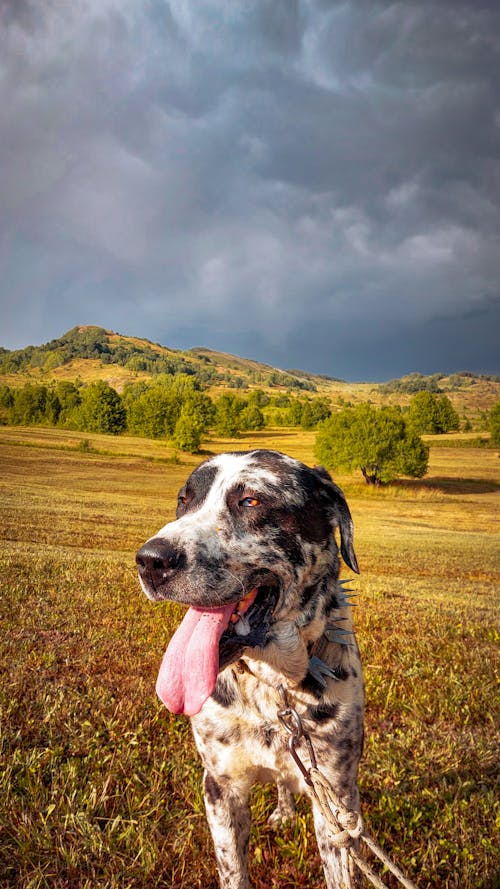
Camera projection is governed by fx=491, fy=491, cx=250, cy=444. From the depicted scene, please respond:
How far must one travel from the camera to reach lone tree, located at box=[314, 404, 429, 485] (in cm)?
5831

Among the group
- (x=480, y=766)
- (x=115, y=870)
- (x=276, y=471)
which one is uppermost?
(x=276, y=471)

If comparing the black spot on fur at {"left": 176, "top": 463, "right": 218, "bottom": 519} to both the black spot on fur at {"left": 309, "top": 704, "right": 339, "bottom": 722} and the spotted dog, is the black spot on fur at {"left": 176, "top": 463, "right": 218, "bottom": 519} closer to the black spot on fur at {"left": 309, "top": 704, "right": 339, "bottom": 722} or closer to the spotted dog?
the spotted dog

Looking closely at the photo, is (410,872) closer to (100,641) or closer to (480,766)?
(480,766)

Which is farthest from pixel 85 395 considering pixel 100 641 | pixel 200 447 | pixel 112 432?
pixel 100 641

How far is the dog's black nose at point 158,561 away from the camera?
2395 millimetres

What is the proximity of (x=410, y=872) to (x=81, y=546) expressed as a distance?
41.3ft

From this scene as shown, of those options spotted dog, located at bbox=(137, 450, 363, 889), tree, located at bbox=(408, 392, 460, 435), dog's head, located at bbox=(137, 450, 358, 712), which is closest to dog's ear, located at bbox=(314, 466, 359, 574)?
dog's head, located at bbox=(137, 450, 358, 712)

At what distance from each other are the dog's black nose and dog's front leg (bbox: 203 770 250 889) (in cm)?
133

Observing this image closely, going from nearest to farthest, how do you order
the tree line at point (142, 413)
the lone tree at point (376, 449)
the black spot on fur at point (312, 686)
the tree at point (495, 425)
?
the black spot on fur at point (312, 686), the lone tree at point (376, 449), the tree line at point (142, 413), the tree at point (495, 425)

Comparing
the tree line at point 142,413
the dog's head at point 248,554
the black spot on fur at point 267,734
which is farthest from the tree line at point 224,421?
the black spot on fur at point 267,734

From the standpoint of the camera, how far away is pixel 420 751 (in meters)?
4.07

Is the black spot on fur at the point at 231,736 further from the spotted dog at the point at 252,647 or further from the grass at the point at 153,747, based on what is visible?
the grass at the point at 153,747

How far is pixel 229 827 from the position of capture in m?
2.72

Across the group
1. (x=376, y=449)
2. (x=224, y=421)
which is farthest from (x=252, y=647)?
(x=224, y=421)
